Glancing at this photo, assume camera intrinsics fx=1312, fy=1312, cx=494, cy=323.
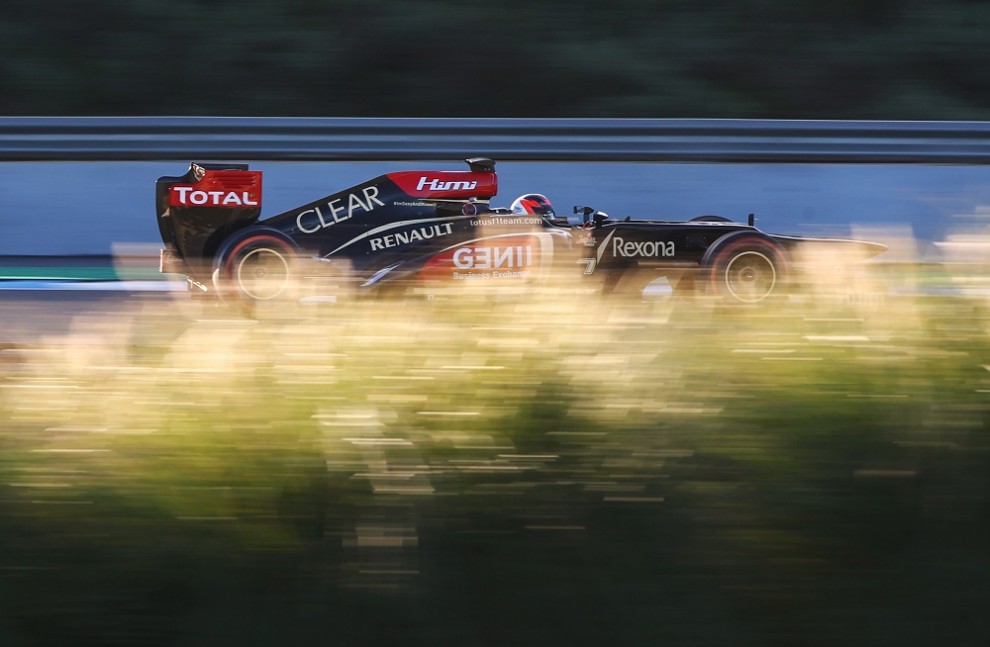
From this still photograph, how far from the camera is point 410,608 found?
269 centimetres

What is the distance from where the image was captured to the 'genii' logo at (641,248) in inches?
297

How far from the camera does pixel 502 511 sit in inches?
108

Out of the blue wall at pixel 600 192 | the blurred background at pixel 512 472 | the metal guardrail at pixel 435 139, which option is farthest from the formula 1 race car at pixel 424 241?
the blurred background at pixel 512 472

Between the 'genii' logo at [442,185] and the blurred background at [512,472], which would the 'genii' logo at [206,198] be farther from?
the blurred background at [512,472]

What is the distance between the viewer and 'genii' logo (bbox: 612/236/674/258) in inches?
297

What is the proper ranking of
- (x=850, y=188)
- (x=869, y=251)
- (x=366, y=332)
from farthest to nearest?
(x=850, y=188)
(x=869, y=251)
(x=366, y=332)

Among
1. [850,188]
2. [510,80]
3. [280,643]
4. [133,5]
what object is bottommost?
[280,643]

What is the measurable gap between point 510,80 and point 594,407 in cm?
1063

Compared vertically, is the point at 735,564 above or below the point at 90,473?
below

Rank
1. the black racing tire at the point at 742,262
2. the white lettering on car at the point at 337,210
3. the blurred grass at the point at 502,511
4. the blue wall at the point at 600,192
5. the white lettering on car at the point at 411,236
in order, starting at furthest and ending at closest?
the blue wall at the point at 600,192 → the white lettering on car at the point at 337,210 → the white lettering on car at the point at 411,236 → the black racing tire at the point at 742,262 → the blurred grass at the point at 502,511

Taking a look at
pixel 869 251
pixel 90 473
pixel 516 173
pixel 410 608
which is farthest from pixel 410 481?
pixel 516 173

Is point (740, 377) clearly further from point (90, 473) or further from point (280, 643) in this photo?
point (90, 473)

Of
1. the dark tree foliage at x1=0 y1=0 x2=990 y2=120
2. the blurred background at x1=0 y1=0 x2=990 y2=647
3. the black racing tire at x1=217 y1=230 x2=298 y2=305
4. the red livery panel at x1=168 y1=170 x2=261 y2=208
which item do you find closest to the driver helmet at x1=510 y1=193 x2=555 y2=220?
the black racing tire at x1=217 y1=230 x2=298 y2=305

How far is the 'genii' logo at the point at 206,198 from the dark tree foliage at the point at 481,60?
505 centimetres
